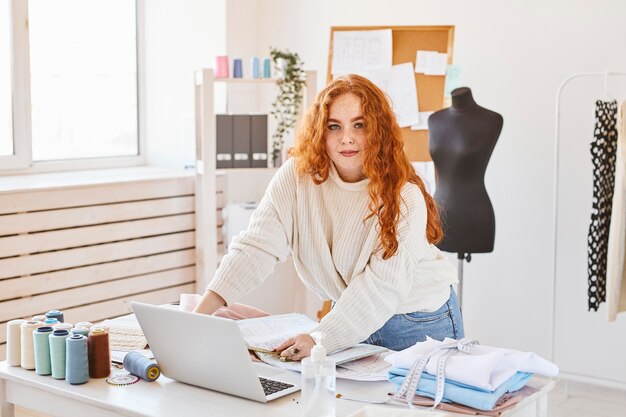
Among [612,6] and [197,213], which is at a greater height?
[612,6]

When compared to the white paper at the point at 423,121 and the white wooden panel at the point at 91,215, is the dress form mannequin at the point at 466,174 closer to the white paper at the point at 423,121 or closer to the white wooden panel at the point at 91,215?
the white paper at the point at 423,121

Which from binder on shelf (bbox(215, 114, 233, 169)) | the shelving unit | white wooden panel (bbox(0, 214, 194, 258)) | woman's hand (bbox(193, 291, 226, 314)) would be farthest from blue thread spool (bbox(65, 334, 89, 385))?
binder on shelf (bbox(215, 114, 233, 169))

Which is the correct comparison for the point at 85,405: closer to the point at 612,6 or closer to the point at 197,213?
the point at 197,213

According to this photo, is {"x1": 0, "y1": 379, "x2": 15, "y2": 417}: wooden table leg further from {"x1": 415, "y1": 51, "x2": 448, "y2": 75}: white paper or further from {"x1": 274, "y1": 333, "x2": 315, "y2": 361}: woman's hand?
{"x1": 415, "y1": 51, "x2": 448, "y2": 75}: white paper

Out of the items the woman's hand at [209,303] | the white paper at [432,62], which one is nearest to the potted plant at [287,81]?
the white paper at [432,62]

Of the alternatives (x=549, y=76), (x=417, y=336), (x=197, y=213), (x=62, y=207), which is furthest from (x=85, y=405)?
(x=549, y=76)

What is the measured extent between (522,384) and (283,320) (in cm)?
75

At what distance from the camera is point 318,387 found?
70.8 inches

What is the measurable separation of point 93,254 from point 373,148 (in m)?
2.26

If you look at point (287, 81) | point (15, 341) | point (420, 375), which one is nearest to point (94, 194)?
point (287, 81)

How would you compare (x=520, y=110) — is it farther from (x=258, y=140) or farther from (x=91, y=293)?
(x=91, y=293)

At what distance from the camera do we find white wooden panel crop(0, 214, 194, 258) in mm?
3953

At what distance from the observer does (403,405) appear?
6.32 ft

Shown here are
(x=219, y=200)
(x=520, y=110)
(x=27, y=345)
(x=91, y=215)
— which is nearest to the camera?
(x=27, y=345)
